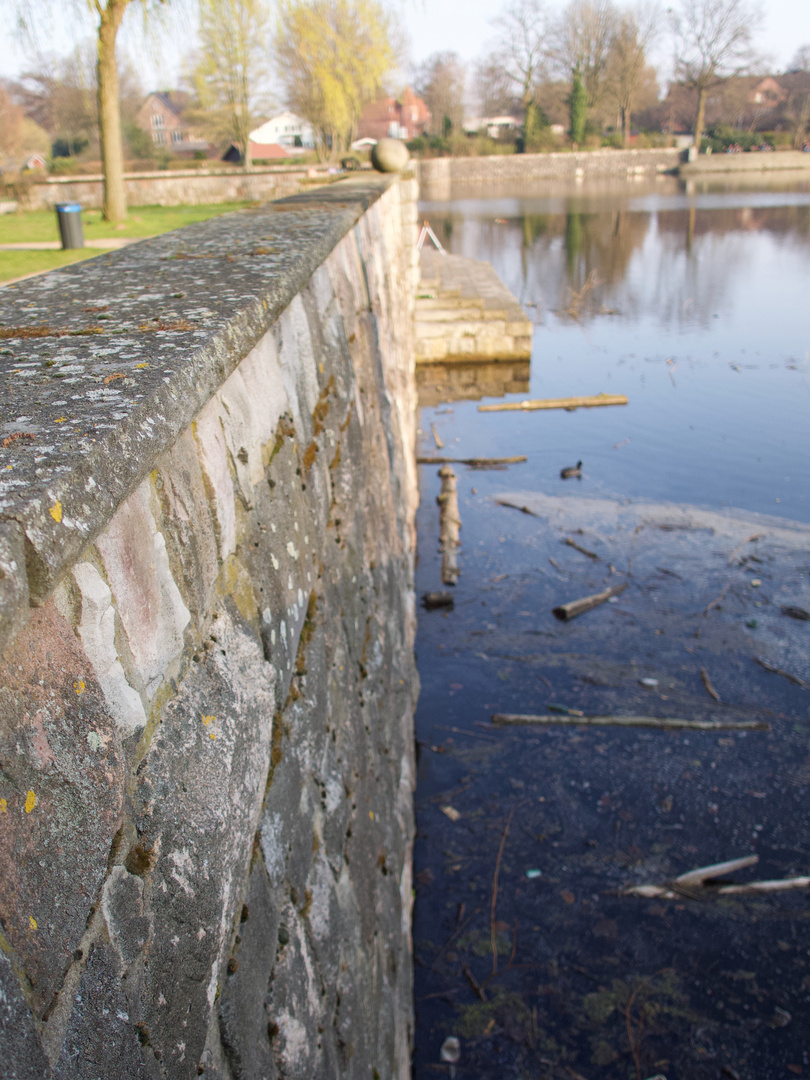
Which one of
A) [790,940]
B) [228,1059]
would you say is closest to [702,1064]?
[790,940]

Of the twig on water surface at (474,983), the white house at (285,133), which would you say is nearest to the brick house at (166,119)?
the white house at (285,133)

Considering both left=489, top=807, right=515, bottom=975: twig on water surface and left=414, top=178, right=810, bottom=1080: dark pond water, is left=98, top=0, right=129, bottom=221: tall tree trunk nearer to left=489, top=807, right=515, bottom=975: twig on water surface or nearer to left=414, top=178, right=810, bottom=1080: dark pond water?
left=414, top=178, right=810, bottom=1080: dark pond water

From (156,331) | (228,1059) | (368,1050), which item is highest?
(156,331)

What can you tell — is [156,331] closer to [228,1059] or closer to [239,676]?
[239,676]

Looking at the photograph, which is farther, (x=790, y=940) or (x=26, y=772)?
(x=790, y=940)

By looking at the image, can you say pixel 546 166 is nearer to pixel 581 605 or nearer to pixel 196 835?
pixel 581 605

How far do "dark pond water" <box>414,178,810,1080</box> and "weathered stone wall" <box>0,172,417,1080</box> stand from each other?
3.73 ft

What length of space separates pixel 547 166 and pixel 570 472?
56383 mm

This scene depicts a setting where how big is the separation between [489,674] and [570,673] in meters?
0.54

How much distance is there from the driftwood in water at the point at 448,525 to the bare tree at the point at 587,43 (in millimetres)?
67470

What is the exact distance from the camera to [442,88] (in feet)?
243

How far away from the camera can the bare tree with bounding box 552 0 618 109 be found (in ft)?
209

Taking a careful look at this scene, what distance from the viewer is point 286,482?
1.64 metres

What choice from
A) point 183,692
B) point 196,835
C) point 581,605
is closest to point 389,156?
point 581,605
